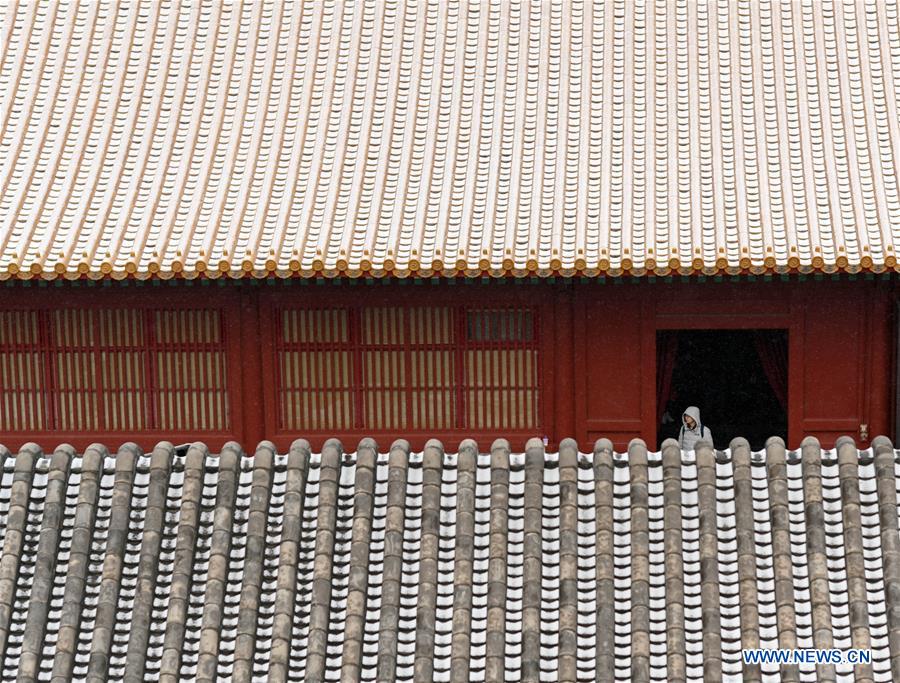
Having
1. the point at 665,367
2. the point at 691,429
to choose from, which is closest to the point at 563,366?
the point at 691,429

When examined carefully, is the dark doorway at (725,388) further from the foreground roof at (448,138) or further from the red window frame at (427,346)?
the red window frame at (427,346)

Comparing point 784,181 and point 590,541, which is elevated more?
point 784,181

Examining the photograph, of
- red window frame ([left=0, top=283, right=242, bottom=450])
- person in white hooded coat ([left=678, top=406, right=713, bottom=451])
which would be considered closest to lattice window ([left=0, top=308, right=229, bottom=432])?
red window frame ([left=0, top=283, right=242, bottom=450])

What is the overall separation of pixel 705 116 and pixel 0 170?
257 inches

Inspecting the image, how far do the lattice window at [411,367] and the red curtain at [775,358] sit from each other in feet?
12.2

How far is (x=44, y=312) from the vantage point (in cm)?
1264

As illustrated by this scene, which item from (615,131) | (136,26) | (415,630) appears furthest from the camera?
(136,26)

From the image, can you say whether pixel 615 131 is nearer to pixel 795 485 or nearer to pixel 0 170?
pixel 795 485

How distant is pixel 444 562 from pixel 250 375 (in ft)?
13.2

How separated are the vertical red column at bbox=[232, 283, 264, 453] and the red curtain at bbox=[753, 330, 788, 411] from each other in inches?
223

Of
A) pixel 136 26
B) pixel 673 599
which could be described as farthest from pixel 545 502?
pixel 136 26

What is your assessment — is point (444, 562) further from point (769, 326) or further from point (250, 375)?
point (769, 326)

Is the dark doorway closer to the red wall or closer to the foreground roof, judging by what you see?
the foreground roof

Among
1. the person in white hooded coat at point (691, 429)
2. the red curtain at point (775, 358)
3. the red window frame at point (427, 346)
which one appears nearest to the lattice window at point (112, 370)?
the red window frame at point (427, 346)
